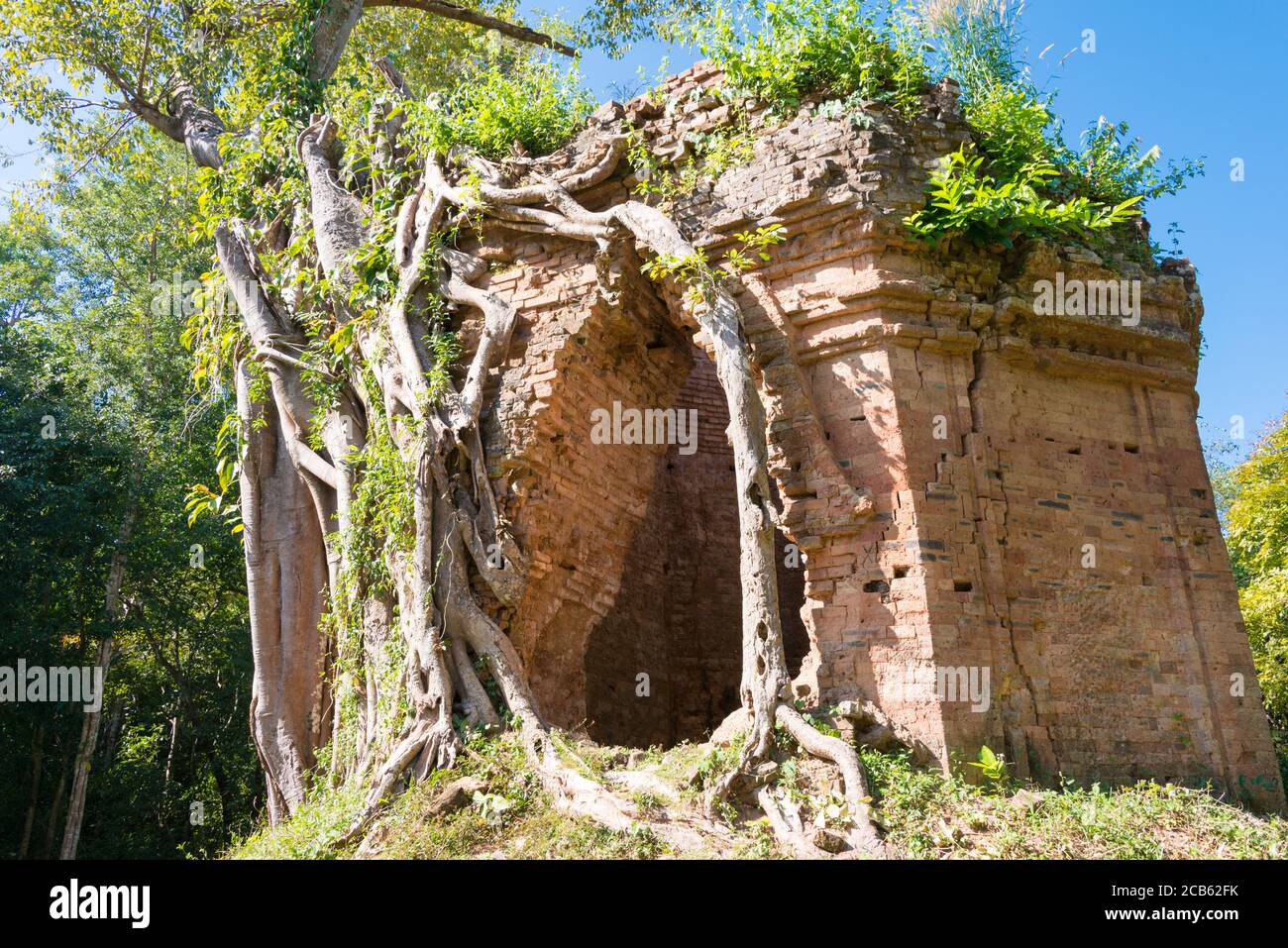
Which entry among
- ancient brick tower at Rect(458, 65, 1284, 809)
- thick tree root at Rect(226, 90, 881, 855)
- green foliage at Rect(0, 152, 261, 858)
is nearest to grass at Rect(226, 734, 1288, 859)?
thick tree root at Rect(226, 90, 881, 855)

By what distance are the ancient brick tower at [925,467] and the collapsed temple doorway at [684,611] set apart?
1.88 metres

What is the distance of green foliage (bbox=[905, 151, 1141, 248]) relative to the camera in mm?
6738

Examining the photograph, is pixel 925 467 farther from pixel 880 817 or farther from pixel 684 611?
pixel 684 611

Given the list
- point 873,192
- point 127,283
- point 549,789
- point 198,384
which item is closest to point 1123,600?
point 873,192

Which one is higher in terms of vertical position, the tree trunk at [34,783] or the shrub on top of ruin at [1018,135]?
Result: the shrub on top of ruin at [1018,135]

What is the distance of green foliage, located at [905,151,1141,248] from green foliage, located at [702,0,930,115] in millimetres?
863

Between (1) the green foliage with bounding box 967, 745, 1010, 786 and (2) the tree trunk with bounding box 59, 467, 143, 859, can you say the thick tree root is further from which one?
(2) the tree trunk with bounding box 59, 467, 143, 859

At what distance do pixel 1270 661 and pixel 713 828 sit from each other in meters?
11.5

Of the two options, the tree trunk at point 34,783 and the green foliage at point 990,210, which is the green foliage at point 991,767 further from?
the tree trunk at point 34,783

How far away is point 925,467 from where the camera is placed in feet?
21.4

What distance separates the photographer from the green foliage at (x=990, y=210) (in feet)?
22.1

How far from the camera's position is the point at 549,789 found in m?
5.63

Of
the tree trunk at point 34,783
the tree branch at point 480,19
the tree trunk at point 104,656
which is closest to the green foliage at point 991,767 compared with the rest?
the tree branch at point 480,19

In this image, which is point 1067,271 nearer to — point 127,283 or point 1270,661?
point 1270,661
